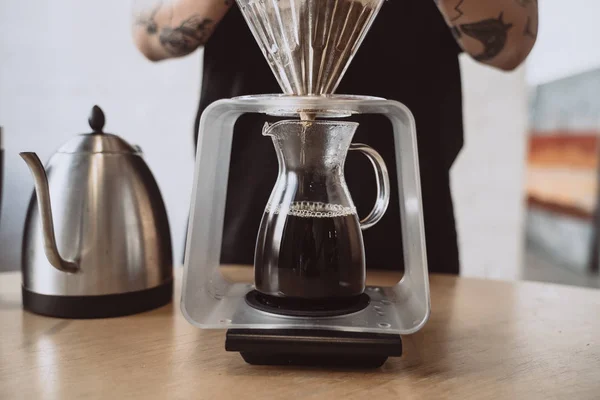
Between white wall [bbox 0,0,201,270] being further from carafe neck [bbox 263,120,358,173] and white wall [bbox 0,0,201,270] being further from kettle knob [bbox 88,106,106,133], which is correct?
carafe neck [bbox 263,120,358,173]

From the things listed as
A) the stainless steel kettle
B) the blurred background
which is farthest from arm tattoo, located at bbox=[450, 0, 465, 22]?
the blurred background

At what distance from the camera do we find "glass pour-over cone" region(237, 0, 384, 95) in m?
0.64

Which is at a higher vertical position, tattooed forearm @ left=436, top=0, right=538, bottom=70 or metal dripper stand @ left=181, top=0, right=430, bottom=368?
tattooed forearm @ left=436, top=0, right=538, bottom=70

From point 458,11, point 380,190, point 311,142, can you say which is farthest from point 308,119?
point 458,11

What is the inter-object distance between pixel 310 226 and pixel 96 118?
397 mm

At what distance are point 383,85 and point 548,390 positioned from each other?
2.47 ft

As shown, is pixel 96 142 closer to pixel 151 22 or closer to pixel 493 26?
pixel 151 22

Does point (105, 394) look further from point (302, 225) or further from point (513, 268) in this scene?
point (513, 268)

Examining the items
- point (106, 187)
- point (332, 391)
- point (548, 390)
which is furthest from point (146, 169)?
point (548, 390)

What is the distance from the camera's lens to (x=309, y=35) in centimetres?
65

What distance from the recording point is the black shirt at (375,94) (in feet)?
3.86

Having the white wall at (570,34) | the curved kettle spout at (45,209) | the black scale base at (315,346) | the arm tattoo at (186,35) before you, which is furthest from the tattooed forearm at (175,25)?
the white wall at (570,34)

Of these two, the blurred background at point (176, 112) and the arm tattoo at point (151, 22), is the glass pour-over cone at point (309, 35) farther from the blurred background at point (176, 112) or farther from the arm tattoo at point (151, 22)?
the blurred background at point (176, 112)

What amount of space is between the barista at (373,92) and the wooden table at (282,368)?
352 mm
